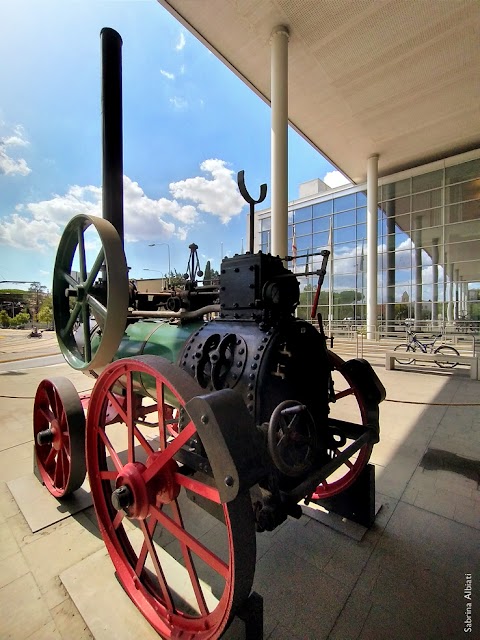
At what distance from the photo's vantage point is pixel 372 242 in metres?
15.7

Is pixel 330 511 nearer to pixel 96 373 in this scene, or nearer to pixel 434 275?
pixel 96 373

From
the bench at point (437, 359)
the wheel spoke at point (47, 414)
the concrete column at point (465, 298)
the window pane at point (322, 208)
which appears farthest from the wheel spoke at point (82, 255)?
the window pane at point (322, 208)

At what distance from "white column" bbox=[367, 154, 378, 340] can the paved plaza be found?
43.6ft

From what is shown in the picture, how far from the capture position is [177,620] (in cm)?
159

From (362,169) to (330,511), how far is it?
18552 mm

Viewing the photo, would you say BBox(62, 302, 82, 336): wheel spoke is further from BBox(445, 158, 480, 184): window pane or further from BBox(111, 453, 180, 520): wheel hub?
BBox(445, 158, 480, 184): window pane

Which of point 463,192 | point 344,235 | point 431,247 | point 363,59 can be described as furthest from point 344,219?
point 363,59

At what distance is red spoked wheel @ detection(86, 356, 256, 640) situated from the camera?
1260 mm

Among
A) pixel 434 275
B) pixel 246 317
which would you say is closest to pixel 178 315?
→ pixel 246 317

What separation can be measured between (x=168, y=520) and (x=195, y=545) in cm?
19

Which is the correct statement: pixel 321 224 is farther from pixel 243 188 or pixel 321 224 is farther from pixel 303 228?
pixel 243 188

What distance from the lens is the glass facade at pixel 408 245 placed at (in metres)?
15.1

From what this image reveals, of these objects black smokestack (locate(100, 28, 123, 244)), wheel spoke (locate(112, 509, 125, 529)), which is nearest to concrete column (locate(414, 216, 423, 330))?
black smokestack (locate(100, 28, 123, 244))

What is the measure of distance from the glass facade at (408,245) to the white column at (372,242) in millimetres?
1223
